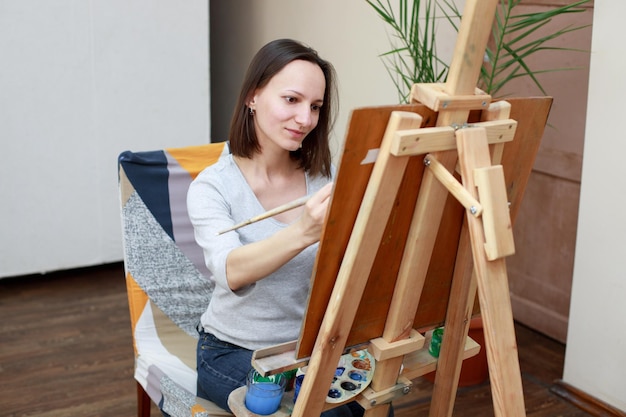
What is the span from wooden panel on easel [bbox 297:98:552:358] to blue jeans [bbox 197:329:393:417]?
0.30m

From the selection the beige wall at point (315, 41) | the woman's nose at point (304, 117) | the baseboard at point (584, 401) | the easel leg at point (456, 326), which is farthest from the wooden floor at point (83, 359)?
the woman's nose at point (304, 117)

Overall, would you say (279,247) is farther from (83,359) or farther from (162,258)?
(83,359)

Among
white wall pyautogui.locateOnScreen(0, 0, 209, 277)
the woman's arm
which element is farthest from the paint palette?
Answer: white wall pyautogui.locateOnScreen(0, 0, 209, 277)

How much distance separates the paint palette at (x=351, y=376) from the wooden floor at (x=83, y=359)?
41.3 inches

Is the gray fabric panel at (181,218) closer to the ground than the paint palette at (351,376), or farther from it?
farther from it

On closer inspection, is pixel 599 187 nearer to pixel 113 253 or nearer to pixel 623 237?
pixel 623 237

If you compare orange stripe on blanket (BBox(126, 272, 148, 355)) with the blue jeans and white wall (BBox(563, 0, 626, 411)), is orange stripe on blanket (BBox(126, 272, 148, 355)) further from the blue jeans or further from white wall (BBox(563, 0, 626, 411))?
white wall (BBox(563, 0, 626, 411))

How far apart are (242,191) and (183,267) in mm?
541

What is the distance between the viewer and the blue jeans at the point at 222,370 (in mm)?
1639

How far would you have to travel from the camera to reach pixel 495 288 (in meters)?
1.21

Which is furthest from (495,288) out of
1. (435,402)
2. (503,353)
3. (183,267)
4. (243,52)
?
(243,52)

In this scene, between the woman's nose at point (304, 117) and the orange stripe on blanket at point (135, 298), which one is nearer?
the woman's nose at point (304, 117)

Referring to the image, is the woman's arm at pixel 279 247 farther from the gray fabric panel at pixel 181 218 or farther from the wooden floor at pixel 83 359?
the wooden floor at pixel 83 359

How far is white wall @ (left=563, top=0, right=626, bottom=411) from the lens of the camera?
234 centimetres
